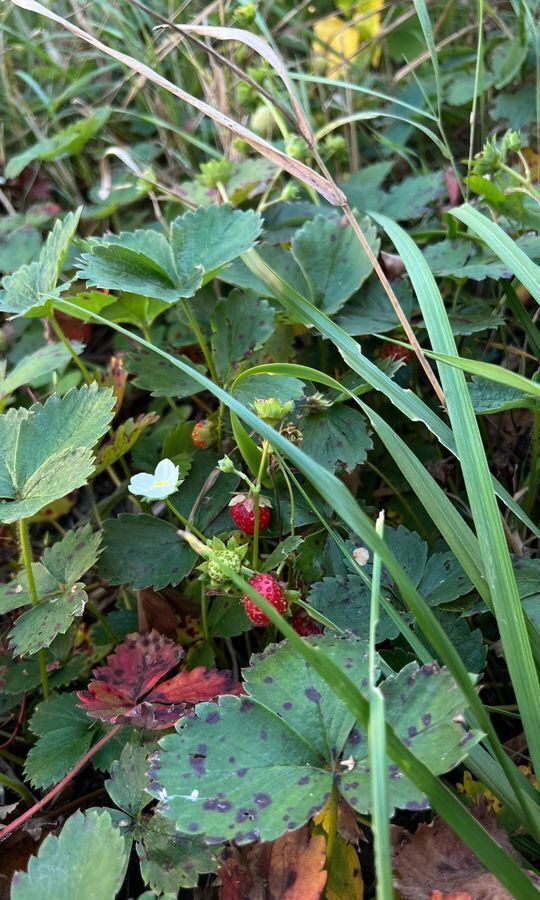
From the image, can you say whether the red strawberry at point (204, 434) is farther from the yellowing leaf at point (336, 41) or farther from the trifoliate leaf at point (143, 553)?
the yellowing leaf at point (336, 41)

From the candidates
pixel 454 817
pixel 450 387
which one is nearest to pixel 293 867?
pixel 454 817

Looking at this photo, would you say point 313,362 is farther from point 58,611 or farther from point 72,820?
point 72,820

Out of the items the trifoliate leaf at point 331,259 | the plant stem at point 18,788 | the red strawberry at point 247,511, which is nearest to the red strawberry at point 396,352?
the trifoliate leaf at point 331,259

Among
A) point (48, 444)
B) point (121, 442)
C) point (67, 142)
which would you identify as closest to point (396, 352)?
point (121, 442)

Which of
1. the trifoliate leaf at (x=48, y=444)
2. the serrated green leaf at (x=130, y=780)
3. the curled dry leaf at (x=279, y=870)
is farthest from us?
the trifoliate leaf at (x=48, y=444)

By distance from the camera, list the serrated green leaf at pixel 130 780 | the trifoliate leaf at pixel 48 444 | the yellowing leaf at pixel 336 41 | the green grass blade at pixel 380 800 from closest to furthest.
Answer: the green grass blade at pixel 380 800, the serrated green leaf at pixel 130 780, the trifoliate leaf at pixel 48 444, the yellowing leaf at pixel 336 41

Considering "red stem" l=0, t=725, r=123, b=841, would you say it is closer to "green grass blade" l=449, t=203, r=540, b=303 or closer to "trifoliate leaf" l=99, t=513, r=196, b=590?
"trifoliate leaf" l=99, t=513, r=196, b=590

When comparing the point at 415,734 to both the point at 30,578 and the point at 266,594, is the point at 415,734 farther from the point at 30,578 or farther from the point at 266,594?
the point at 30,578
